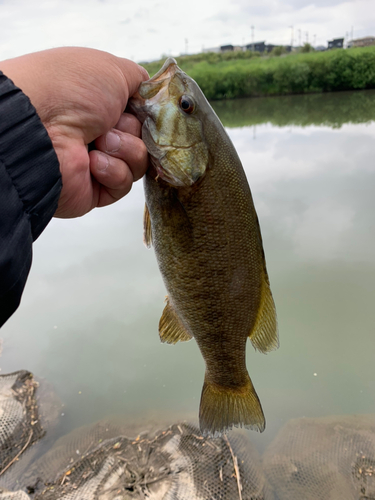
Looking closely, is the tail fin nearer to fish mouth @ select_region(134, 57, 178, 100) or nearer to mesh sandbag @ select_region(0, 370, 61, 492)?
fish mouth @ select_region(134, 57, 178, 100)

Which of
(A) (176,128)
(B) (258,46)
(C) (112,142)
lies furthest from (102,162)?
(B) (258,46)

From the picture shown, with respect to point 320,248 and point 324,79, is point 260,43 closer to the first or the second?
point 324,79

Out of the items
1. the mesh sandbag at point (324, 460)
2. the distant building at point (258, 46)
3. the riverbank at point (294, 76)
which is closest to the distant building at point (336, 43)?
the distant building at point (258, 46)

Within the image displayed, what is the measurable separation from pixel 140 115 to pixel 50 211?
614 mm

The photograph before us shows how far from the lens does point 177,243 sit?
5.02ft

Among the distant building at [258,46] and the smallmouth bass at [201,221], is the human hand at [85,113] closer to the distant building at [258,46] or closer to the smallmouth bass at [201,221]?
the smallmouth bass at [201,221]

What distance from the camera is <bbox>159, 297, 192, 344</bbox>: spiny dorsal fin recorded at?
1818 millimetres

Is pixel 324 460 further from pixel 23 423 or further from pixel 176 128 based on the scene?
pixel 176 128

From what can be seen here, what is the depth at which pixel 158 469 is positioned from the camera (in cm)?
282

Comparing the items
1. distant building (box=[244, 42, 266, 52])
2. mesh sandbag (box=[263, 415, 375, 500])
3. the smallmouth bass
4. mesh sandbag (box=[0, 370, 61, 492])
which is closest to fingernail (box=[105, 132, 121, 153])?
the smallmouth bass

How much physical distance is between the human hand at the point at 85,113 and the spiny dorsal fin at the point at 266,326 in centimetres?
84

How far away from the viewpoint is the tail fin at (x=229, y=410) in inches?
69.3

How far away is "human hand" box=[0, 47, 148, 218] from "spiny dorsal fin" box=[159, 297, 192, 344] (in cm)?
68

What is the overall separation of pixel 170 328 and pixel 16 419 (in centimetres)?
268
